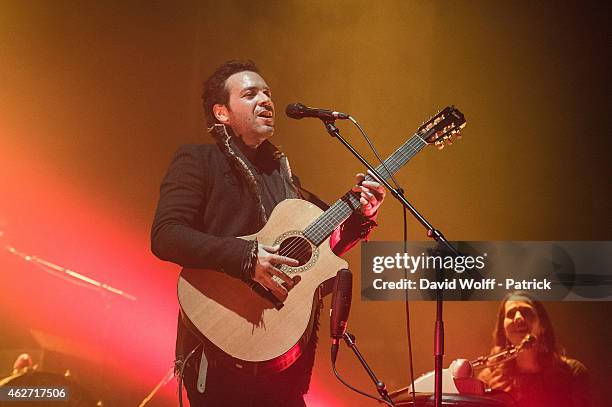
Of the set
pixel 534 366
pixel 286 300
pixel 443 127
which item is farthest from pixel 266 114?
pixel 534 366

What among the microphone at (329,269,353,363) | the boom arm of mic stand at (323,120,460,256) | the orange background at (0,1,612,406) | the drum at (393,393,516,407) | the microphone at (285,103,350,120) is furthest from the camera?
the orange background at (0,1,612,406)

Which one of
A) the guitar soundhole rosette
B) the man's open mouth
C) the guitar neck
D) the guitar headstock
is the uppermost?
the man's open mouth

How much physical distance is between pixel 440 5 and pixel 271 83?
3.69 feet

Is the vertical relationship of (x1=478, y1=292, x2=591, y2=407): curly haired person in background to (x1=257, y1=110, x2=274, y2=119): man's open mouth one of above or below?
below

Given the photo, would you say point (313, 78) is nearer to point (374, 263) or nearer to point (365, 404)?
point (374, 263)

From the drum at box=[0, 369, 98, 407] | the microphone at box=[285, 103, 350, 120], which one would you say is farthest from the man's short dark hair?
the drum at box=[0, 369, 98, 407]

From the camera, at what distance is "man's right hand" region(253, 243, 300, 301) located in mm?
3020

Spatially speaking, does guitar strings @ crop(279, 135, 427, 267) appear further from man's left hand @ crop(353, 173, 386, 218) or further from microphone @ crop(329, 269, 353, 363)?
microphone @ crop(329, 269, 353, 363)

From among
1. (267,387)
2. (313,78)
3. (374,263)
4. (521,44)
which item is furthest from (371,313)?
(521,44)

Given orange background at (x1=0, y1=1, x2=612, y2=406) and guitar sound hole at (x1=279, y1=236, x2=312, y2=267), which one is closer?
guitar sound hole at (x1=279, y1=236, x2=312, y2=267)

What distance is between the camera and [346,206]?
3.21 metres

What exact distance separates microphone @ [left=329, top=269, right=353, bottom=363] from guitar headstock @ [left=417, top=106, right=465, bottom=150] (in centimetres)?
89

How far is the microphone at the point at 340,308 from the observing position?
258 centimetres

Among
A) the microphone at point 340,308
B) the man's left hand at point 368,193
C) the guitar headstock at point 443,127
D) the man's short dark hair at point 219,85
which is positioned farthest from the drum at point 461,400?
the man's short dark hair at point 219,85
